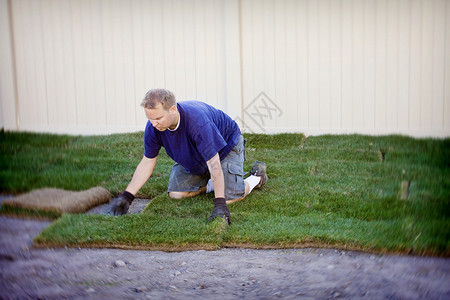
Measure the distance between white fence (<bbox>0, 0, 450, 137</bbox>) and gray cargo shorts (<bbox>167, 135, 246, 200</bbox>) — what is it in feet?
8.93

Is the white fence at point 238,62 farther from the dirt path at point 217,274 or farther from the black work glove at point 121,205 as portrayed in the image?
the dirt path at point 217,274

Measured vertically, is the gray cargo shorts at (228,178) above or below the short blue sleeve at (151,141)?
below

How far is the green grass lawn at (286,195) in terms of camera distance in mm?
3053

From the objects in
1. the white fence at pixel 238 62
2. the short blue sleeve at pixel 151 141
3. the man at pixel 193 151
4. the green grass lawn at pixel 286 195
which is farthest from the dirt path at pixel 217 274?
the white fence at pixel 238 62

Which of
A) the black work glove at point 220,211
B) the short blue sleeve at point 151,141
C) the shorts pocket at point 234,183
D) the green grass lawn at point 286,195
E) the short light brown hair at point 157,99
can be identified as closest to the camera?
the green grass lawn at point 286,195

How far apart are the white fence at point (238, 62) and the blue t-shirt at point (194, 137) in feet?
9.50

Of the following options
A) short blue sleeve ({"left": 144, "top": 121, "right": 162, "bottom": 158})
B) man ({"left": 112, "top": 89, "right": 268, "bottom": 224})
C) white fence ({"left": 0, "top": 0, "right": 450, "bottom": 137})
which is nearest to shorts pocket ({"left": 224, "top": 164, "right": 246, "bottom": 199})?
man ({"left": 112, "top": 89, "right": 268, "bottom": 224})

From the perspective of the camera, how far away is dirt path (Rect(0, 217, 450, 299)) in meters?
2.39

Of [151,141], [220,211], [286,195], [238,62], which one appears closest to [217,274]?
[220,211]

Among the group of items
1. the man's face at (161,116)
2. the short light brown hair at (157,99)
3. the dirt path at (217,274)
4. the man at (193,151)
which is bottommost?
the dirt path at (217,274)

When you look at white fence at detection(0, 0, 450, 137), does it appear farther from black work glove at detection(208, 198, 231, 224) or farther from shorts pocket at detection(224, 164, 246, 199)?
black work glove at detection(208, 198, 231, 224)

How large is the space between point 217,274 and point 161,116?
1108mm

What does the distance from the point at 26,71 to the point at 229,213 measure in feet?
16.1

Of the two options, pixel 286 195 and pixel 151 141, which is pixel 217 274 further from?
pixel 286 195
